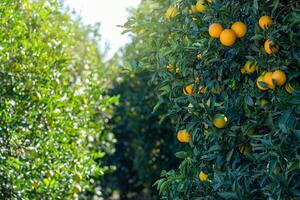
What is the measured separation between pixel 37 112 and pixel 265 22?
2.51 meters

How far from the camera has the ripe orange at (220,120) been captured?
274 cm

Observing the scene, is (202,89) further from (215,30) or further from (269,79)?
(269,79)

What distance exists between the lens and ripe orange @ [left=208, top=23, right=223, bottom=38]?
2.72 meters

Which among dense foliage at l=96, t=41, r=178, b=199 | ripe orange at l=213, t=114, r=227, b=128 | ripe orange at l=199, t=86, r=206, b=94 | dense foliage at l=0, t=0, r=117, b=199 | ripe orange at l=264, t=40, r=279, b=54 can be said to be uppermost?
dense foliage at l=96, t=41, r=178, b=199

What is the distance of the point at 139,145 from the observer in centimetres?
886

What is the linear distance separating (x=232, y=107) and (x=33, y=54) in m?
2.39

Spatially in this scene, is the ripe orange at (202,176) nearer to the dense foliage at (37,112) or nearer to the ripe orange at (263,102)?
the ripe orange at (263,102)

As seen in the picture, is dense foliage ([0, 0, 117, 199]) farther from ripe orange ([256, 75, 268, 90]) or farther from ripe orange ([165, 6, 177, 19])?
ripe orange ([256, 75, 268, 90])

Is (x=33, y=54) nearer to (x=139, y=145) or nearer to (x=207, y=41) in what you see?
(x=207, y=41)

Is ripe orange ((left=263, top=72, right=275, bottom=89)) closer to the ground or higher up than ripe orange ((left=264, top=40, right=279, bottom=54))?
closer to the ground

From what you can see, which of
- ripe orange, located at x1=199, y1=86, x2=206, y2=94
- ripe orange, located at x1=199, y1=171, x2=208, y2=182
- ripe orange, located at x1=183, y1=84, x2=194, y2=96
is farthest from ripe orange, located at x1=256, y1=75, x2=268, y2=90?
ripe orange, located at x1=199, y1=171, x2=208, y2=182

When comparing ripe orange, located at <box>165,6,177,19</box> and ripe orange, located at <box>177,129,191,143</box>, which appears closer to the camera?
ripe orange, located at <box>177,129,191,143</box>

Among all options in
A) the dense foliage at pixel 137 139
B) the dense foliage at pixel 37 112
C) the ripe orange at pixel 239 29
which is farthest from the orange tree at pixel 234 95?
the dense foliage at pixel 137 139

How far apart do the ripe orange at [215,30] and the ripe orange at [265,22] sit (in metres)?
0.20
